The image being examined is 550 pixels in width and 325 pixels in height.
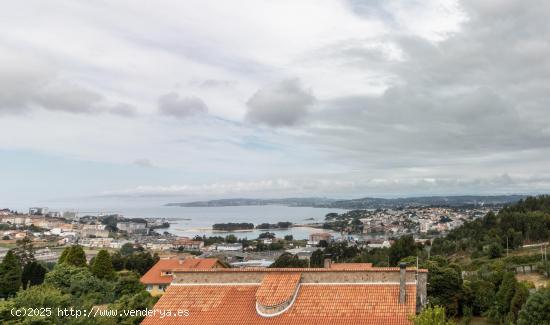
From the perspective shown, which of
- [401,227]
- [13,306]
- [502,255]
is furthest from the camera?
[401,227]

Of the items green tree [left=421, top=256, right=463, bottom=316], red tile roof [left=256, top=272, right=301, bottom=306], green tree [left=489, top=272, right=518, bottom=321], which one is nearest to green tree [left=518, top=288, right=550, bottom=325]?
green tree [left=489, top=272, right=518, bottom=321]

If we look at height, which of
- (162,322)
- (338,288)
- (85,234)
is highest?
(338,288)

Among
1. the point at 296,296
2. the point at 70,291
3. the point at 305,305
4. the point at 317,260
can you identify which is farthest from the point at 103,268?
the point at 317,260

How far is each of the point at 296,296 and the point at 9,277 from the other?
25.5 metres

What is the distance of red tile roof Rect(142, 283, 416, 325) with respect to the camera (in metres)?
14.7

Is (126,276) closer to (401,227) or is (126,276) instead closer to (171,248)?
(171,248)

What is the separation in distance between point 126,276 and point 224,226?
14067cm

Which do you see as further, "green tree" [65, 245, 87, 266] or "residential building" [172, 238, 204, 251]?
"residential building" [172, 238, 204, 251]

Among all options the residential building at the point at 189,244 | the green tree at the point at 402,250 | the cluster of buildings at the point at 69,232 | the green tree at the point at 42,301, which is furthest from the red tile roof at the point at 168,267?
the cluster of buildings at the point at 69,232

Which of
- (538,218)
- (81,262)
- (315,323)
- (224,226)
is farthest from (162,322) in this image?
(224,226)

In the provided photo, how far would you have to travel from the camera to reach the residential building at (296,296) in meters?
14.9

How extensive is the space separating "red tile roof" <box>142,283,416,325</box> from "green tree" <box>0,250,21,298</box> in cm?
2164

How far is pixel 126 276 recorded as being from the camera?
1228 inches

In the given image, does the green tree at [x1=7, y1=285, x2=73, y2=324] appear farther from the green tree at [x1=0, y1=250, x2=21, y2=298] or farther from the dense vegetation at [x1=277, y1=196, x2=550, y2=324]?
the green tree at [x1=0, y1=250, x2=21, y2=298]
